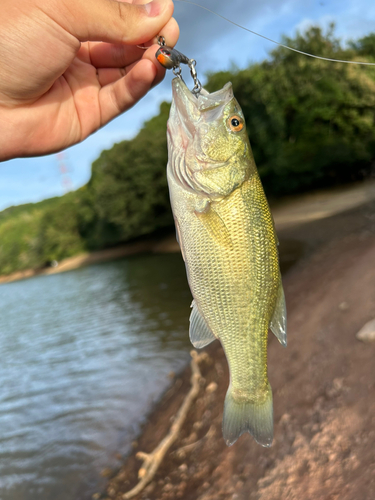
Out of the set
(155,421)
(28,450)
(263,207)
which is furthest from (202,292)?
(28,450)

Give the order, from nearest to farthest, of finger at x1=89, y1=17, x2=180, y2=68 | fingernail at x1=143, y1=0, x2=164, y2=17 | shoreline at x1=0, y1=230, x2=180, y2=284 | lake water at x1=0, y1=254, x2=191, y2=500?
fingernail at x1=143, y1=0, x2=164, y2=17 < finger at x1=89, y1=17, x2=180, y2=68 < lake water at x1=0, y1=254, x2=191, y2=500 < shoreline at x1=0, y1=230, x2=180, y2=284

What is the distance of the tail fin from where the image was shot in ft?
6.57

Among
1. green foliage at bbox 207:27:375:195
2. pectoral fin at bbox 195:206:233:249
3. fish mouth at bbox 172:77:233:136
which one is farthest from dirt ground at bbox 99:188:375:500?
green foliage at bbox 207:27:375:195

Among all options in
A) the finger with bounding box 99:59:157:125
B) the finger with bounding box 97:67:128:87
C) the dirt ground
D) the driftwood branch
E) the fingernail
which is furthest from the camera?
the driftwood branch

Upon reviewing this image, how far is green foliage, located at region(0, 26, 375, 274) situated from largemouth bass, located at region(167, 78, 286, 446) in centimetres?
2561

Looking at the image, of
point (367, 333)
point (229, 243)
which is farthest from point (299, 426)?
point (229, 243)

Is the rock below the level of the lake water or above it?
above

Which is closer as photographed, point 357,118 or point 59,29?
point 59,29

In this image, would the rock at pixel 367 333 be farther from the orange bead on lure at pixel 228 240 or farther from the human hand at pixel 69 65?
the human hand at pixel 69 65

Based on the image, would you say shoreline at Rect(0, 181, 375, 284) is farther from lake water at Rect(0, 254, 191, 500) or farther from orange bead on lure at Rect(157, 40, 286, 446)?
orange bead on lure at Rect(157, 40, 286, 446)

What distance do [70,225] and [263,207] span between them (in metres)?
46.3

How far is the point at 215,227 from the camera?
6.65ft

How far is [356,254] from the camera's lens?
449 inches

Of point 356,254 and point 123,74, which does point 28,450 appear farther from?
point 356,254
